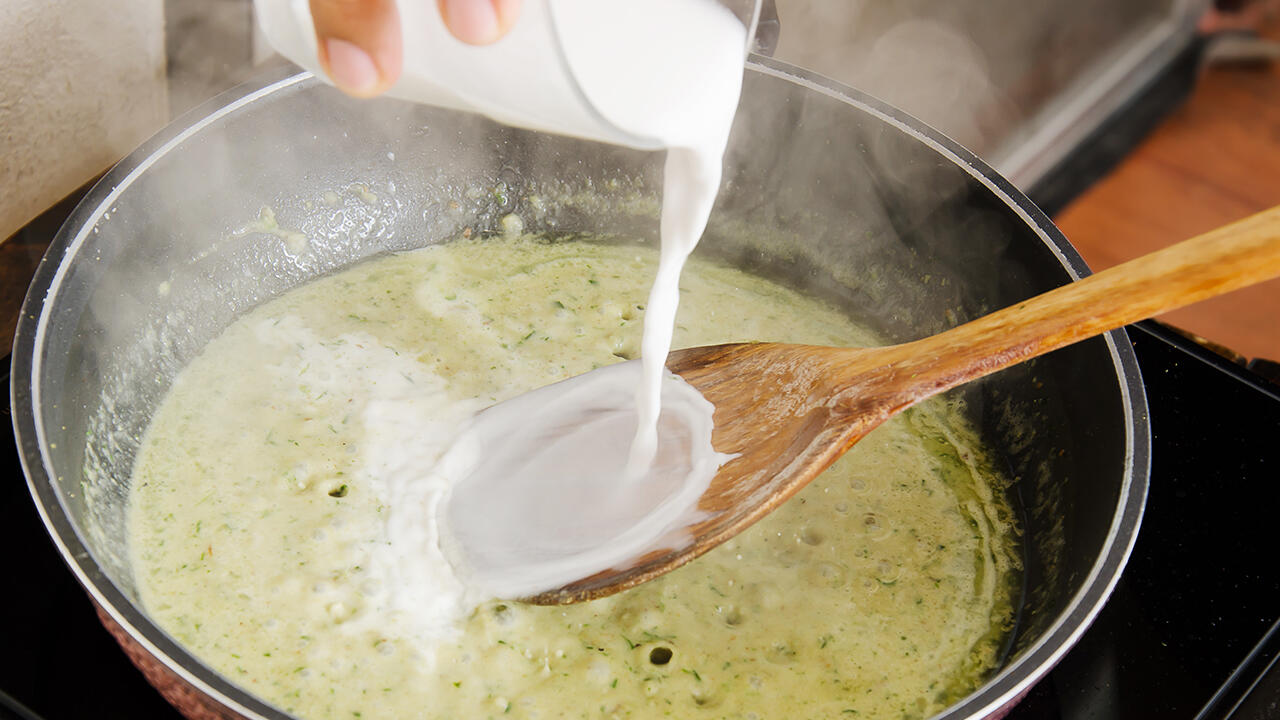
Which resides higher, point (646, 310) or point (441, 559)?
point (646, 310)

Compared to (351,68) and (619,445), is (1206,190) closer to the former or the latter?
(619,445)

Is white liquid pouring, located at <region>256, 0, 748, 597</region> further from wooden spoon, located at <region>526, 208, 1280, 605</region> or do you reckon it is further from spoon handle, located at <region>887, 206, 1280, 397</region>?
spoon handle, located at <region>887, 206, 1280, 397</region>

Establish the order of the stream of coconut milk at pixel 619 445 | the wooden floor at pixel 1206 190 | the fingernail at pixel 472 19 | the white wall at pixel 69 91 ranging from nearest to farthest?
the fingernail at pixel 472 19 < the stream of coconut milk at pixel 619 445 < the white wall at pixel 69 91 < the wooden floor at pixel 1206 190

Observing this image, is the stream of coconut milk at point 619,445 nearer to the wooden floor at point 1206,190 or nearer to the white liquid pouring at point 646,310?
the white liquid pouring at point 646,310

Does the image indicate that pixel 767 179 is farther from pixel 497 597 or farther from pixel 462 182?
pixel 497 597

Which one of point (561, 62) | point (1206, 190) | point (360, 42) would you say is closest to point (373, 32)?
point (360, 42)

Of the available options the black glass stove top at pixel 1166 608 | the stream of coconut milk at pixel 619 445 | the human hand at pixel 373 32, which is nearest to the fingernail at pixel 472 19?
the human hand at pixel 373 32

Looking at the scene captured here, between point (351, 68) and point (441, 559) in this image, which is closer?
point (351, 68)
